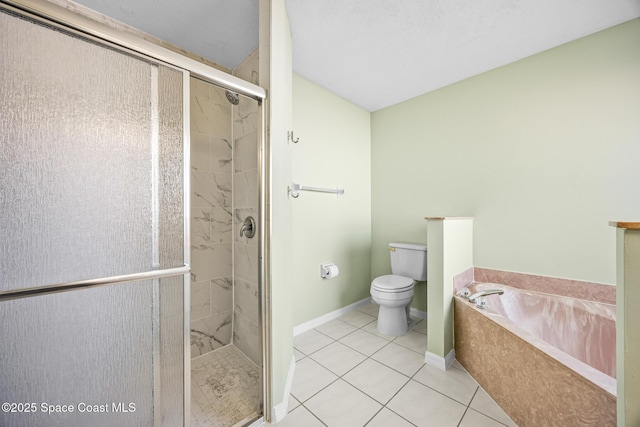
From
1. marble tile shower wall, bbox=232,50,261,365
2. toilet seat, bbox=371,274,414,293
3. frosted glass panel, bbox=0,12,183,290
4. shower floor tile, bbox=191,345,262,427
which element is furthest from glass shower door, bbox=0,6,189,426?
toilet seat, bbox=371,274,414,293

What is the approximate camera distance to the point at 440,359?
5.29 feet

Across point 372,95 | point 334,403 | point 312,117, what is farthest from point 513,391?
point 372,95

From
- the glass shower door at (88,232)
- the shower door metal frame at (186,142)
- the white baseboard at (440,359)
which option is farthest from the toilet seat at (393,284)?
the glass shower door at (88,232)

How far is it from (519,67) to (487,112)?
368 mm

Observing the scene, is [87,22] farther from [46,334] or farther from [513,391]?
[513,391]

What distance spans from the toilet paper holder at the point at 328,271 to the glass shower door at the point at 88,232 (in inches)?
53.7

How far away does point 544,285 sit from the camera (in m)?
1.75

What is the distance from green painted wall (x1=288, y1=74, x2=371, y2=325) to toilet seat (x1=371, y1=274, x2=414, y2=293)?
50cm

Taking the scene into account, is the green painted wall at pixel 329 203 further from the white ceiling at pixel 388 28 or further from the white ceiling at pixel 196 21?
the white ceiling at pixel 196 21

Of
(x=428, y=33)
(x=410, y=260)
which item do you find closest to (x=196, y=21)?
(x=428, y=33)

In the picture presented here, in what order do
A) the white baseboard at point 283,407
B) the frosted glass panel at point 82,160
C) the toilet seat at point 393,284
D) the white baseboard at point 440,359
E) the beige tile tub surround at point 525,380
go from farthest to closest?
the toilet seat at point 393,284 < the white baseboard at point 440,359 < the white baseboard at point 283,407 < the beige tile tub surround at point 525,380 < the frosted glass panel at point 82,160

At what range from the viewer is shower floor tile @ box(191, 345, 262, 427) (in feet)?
3.98

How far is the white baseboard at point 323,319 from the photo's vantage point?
2094mm

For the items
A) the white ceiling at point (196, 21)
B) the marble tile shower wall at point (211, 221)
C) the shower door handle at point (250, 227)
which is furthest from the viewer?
the marble tile shower wall at point (211, 221)
